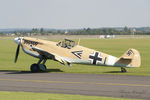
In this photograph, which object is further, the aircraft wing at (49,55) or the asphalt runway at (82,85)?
the aircraft wing at (49,55)

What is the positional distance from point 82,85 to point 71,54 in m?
5.68

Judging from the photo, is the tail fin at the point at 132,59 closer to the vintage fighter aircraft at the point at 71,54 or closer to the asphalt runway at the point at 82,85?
the vintage fighter aircraft at the point at 71,54

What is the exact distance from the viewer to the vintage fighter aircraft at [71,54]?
67.7 feet

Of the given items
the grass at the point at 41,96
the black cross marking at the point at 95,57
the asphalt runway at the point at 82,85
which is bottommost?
the asphalt runway at the point at 82,85

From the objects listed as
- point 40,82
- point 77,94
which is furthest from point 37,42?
point 77,94

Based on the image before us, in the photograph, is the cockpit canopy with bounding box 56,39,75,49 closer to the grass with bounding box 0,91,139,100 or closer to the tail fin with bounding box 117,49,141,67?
the tail fin with bounding box 117,49,141,67

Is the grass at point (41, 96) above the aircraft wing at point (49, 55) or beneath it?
beneath

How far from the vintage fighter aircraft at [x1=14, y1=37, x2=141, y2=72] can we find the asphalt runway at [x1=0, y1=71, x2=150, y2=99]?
191 cm

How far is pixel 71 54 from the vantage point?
21656mm

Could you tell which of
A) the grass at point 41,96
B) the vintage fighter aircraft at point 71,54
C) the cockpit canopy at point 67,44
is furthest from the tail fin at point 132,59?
the grass at point 41,96

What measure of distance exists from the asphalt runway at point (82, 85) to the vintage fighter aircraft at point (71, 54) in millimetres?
1908

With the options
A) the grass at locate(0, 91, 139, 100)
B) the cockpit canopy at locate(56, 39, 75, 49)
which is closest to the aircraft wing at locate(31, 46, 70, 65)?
the cockpit canopy at locate(56, 39, 75, 49)

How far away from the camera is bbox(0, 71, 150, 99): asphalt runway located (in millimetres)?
14328

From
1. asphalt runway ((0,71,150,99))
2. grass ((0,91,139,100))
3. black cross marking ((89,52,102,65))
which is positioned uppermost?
black cross marking ((89,52,102,65))
